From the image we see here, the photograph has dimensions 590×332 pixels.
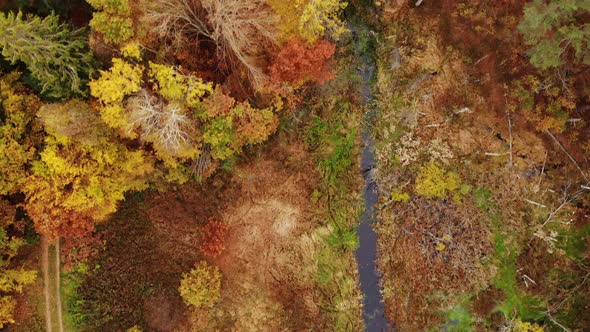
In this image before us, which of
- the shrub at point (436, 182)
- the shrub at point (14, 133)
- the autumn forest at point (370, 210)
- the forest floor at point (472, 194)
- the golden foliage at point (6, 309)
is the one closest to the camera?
the shrub at point (14, 133)

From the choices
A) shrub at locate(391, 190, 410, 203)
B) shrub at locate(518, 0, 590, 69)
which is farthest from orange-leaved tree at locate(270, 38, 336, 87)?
shrub at locate(518, 0, 590, 69)

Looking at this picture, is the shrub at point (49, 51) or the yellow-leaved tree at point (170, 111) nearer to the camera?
the shrub at point (49, 51)

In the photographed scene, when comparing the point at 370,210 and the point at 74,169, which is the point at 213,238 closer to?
the point at 74,169

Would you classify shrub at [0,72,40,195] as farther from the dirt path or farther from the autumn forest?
the dirt path

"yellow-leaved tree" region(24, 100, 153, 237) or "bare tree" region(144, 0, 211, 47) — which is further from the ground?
"bare tree" region(144, 0, 211, 47)

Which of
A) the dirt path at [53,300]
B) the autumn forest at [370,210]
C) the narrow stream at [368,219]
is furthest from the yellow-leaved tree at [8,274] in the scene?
the narrow stream at [368,219]

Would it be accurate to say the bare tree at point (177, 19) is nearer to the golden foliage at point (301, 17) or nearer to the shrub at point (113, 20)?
the shrub at point (113, 20)
